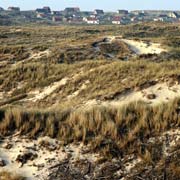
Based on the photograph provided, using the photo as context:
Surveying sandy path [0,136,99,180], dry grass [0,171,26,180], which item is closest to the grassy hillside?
sandy path [0,136,99,180]

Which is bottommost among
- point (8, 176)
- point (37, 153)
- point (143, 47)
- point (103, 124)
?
point (143, 47)

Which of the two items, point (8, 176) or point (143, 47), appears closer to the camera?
point (8, 176)

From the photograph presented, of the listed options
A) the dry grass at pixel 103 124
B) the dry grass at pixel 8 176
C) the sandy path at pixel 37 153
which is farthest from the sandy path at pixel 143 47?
the dry grass at pixel 8 176

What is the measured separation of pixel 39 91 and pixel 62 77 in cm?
219

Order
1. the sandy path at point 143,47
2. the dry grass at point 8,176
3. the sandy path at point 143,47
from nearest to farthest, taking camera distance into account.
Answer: the dry grass at point 8,176 < the sandy path at point 143,47 < the sandy path at point 143,47

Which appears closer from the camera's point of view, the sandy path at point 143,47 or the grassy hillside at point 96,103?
the grassy hillside at point 96,103

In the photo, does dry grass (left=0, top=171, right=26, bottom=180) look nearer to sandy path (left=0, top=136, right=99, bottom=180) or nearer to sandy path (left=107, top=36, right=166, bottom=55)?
sandy path (left=0, top=136, right=99, bottom=180)

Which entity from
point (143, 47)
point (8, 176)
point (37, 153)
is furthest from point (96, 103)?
point (143, 47)

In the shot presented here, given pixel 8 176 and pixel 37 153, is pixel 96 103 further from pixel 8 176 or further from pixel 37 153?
pixel 8 176

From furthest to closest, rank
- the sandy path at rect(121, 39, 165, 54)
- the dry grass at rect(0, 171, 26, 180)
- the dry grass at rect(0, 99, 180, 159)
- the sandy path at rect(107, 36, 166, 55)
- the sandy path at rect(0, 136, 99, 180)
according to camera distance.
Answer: the sandy path at rect(107, 36, 166, 55), the sandy path at rect(121, 39, 165, 54), the dry grass at rect(0, 99, 180, 159), the sandy path at rect(0, 136, 99, 180), the dry grass at rect(0, 171, 26, 180)

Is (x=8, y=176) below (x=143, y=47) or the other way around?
the other way around

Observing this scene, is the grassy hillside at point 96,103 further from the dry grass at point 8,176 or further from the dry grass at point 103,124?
the dry grass at point 8,176

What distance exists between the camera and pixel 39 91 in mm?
29000

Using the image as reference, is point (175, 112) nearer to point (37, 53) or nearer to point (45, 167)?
point (45, 167)
